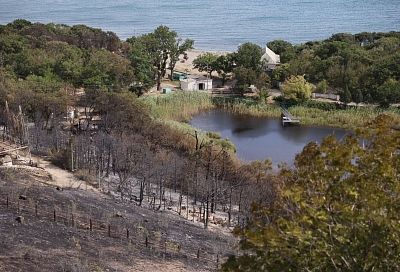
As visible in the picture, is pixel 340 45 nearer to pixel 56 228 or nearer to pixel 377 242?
pixel 56 228

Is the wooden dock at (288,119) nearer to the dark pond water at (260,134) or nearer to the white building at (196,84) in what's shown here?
the dark pond water at (260,134)

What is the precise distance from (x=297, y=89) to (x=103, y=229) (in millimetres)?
19311

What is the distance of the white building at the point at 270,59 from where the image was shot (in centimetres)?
3673

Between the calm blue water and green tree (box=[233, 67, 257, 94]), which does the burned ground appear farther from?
the calm blue water

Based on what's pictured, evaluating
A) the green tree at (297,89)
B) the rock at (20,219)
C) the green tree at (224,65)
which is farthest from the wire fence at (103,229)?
the green tree at (224,65)

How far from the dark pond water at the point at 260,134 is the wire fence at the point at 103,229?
1041cm

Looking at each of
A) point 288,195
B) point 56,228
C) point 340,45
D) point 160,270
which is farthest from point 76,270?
point 340,45

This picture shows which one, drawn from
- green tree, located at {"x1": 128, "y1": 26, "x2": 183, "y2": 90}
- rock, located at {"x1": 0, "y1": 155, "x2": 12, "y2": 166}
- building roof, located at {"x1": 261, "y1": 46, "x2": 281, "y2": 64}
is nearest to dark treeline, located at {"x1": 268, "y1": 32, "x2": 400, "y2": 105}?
building roof, located at {"x1": 261, "y1": 46, "x2": 281, "y2": 64}

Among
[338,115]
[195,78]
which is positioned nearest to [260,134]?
[338,115]

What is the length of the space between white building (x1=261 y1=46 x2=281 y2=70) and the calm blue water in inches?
447

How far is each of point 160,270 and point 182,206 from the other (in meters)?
5.43

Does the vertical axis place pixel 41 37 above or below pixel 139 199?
above

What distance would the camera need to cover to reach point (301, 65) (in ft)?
111

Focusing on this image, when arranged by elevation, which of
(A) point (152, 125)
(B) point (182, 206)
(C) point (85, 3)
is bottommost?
(B) point (182, 206)
